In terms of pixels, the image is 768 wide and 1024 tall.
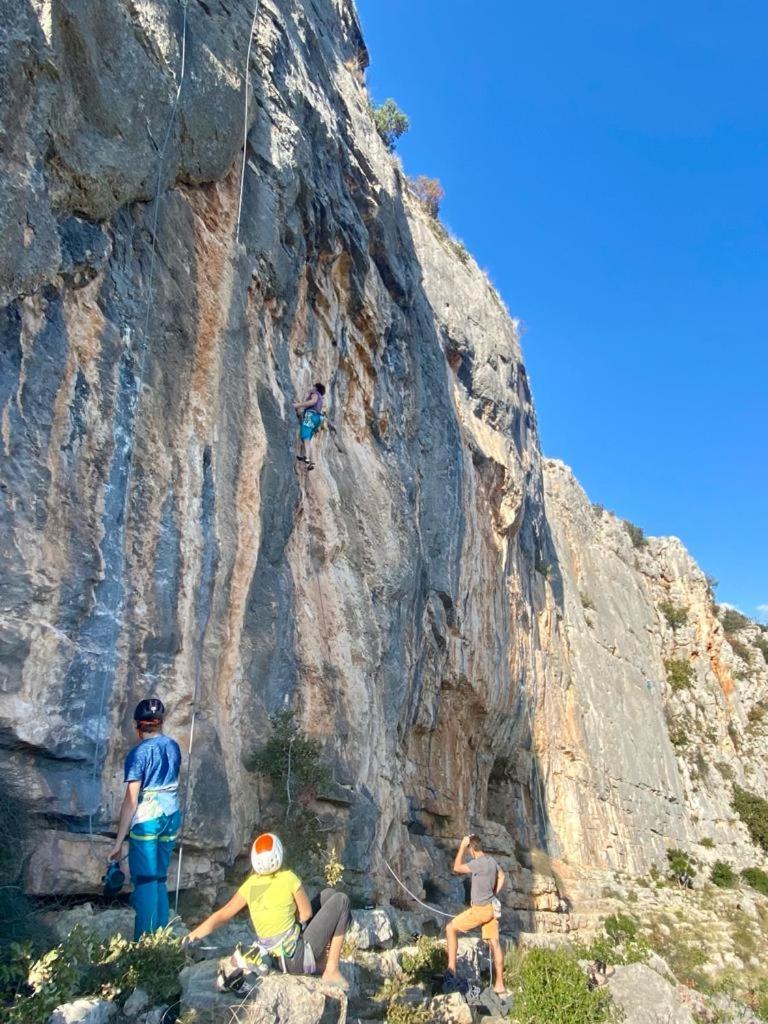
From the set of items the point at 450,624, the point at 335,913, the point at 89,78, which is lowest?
the point at 335,913

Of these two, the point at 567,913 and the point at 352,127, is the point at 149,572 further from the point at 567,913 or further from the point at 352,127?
the point at 567,913

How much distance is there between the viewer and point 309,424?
418 inches

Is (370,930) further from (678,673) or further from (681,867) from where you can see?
(678,673)

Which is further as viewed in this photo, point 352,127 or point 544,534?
point 544,534

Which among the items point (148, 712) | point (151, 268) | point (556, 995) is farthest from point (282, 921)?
point (151, 268)

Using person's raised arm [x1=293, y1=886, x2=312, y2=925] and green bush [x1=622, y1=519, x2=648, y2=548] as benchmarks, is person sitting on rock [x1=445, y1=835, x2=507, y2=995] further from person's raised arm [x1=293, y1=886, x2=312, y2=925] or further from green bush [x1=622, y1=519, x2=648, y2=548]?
green bush [x1=622, y1=519, x2=648, y2=548]

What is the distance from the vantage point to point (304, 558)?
10422mm

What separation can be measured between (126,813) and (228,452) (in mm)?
4172

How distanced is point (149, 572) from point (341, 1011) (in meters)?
3.96

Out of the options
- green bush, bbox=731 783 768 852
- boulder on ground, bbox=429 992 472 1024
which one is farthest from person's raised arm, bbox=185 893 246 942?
green bush, bbox=731 783 768 852

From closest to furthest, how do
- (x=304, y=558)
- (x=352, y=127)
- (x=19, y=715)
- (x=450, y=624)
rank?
(x=19, y=715), (x=304, y=558), (x=352, y=127), (x=450, y=624)

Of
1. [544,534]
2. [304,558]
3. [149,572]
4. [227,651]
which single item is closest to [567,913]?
[544,534]

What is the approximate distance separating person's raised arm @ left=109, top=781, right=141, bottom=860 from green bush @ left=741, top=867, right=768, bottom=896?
34.9m

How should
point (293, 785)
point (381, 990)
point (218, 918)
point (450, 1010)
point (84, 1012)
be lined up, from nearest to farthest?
point (84, 1012) → point (218, 918) → point (381, 990) → point (450, 1010) → point (293, 785)
